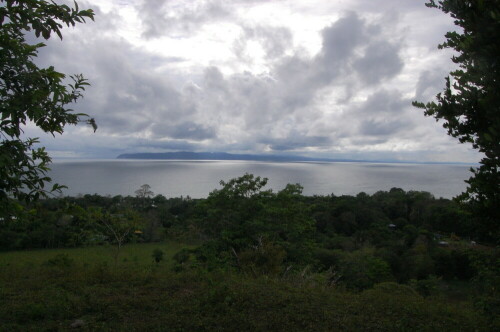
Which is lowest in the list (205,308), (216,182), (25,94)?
(216,182)

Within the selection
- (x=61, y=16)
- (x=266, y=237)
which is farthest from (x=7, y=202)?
(x=266, y=237)

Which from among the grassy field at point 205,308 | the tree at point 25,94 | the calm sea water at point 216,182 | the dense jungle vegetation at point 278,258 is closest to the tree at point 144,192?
the dense jungle vegetation at point 278,258

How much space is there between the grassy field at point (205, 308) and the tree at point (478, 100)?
2.50 m

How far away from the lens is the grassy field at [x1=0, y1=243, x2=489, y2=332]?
14.2 ft

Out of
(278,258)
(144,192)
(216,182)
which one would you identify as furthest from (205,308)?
(216,182)

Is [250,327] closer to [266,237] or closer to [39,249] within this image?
[266,237]

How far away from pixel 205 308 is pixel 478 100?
4.19 metres

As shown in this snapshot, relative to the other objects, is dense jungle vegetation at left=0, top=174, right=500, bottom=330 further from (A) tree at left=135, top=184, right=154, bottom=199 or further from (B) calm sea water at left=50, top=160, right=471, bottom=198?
(B) calm sea water at left=50, top=160, right=471, bottom=198

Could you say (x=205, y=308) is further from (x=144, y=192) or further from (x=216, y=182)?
(x=216, y=182)

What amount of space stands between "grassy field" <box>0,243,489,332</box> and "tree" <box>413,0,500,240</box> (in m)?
2.50

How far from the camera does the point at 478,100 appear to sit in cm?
243

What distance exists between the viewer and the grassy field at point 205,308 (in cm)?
433

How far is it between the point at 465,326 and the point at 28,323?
587 cm

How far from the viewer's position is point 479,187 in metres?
2.50
